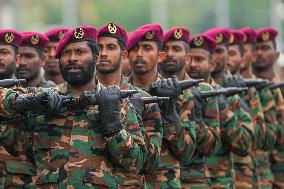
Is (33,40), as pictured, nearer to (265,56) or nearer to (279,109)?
(279,109)

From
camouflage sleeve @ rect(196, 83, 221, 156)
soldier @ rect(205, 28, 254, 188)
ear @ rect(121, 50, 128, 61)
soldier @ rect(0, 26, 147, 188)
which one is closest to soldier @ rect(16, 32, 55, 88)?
ear @ rect(121, 50, 128, 61)

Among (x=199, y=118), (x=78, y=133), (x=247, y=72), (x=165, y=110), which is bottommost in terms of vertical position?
(x=78, y=133)

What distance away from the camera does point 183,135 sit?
501 inches

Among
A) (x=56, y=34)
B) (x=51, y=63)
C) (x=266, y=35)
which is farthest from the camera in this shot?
(x=266, y=35)

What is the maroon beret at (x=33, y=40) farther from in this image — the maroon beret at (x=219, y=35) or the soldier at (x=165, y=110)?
the maroon beret at (x=219, y=35)

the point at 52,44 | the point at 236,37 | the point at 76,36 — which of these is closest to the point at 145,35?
the point at 52,44

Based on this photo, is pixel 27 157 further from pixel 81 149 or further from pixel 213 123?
pixel 213 123

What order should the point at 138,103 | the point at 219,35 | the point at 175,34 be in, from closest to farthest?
the point at 138,103 < the point at 175,34 < the point at 219,35

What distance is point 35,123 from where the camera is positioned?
1077 cm

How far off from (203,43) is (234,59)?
187 cm

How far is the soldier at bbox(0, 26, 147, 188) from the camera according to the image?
10.5 metres

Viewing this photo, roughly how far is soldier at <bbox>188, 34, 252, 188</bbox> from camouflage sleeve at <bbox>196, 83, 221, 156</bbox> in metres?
Result: 0.43

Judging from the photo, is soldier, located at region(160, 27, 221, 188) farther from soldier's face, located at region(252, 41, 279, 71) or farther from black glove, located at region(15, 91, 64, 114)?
soldier's face, located at region(252, 41, 279, 71)

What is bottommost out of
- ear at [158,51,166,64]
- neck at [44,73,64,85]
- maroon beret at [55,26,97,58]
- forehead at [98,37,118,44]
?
maroon beret at [55,26,97,58]
